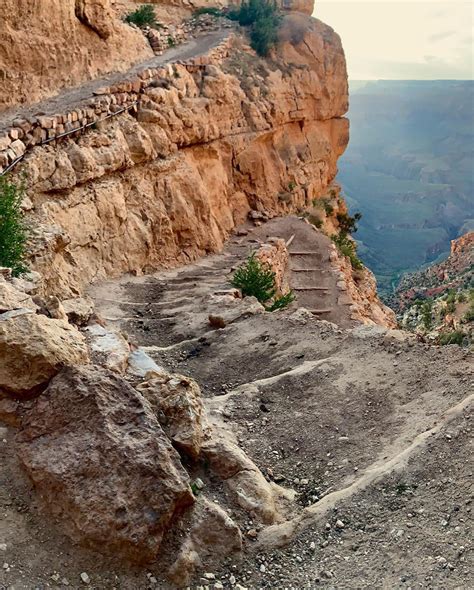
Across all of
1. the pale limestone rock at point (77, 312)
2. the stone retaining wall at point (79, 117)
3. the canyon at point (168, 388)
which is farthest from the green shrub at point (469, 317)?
the pale limestone rock at point (77, 312)

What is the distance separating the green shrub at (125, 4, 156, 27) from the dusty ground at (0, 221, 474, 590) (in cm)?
1503

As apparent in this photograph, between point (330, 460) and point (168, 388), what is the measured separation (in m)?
2.08

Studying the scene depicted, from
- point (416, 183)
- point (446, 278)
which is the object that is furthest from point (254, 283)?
point (416, 183)

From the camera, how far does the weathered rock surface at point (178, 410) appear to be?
569 cm

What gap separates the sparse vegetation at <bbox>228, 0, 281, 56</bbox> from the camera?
27.4m

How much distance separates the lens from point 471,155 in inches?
6250

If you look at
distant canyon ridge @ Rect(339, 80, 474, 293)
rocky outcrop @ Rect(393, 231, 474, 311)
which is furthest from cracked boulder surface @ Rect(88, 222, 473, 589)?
distant canyon ridge @ Rect(339, 80, 474, 293)

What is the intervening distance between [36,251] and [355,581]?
7.93 meters

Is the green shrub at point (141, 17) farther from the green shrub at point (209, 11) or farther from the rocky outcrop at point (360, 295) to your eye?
the rocky outcrop at point (360, 295)

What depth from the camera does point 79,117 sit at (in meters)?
13.6

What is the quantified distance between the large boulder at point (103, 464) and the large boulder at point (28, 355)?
6.1 inches

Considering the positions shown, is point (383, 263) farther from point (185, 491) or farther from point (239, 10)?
point (185, 491)

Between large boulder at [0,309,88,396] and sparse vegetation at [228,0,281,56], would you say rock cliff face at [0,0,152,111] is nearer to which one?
large boulder at [0,309,88,396]

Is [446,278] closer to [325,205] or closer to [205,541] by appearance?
[325,205]
